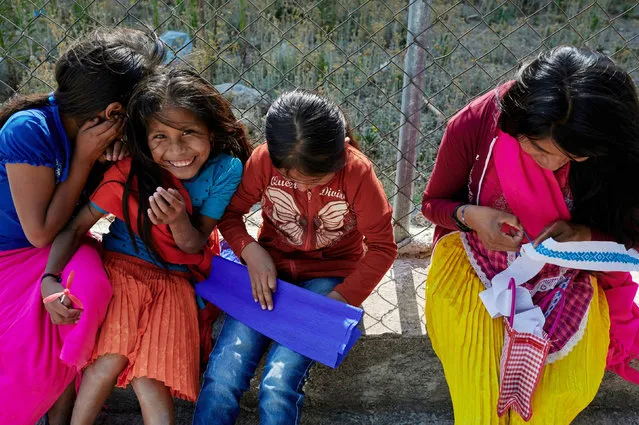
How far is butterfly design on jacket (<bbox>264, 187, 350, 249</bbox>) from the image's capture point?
2.00 meters

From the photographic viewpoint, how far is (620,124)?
5.14 ft

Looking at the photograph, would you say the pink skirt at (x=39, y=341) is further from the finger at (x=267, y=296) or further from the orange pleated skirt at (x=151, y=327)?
the finger at (x=267, y=296)

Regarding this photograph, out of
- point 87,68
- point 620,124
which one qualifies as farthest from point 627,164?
point 87,68

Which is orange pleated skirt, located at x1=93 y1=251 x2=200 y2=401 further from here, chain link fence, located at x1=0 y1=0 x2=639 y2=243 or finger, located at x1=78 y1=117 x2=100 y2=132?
chain link fence, located at x1=0 y1=0 x2=639 y2=243

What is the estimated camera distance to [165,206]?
1827 mm

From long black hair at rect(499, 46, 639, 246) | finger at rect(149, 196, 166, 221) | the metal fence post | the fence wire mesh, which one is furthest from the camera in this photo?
the fence wire mesh

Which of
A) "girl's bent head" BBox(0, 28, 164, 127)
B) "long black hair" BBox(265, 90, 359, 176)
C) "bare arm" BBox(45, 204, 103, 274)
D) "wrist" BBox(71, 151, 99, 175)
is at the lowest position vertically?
"bare arm" BBox(45, 204, 103, 274)

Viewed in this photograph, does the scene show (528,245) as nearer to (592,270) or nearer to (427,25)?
(592,270)

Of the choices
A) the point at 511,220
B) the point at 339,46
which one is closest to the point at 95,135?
the point at 511,220

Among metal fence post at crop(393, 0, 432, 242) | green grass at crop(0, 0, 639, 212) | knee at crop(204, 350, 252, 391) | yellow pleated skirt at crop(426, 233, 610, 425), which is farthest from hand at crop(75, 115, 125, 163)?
green grass at crop(0, 0, 639, 212)

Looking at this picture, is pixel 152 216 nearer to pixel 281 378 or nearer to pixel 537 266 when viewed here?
pixel 281 378

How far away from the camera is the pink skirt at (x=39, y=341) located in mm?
1806

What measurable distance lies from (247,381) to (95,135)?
0.85 m

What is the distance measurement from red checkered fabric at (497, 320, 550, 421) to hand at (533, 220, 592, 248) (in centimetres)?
27
